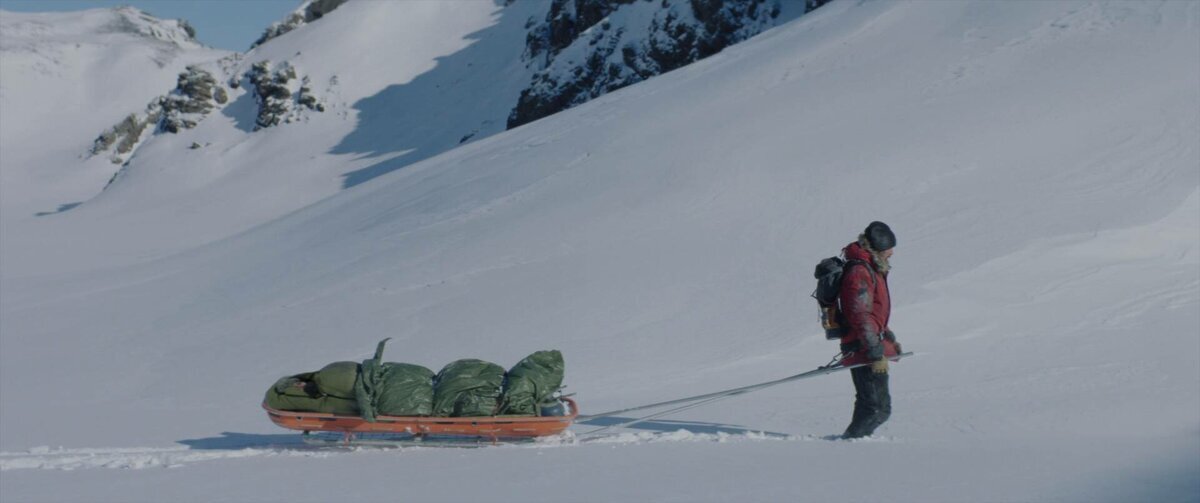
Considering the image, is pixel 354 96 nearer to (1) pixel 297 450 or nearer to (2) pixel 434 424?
(1) pixel 297 450

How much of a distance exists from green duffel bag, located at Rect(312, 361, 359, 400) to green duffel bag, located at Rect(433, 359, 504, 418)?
0.51 metres

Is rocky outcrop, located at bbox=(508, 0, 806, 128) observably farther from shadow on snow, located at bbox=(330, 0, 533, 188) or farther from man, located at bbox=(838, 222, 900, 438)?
man, located at bbox=(838, 222, 900, 438)

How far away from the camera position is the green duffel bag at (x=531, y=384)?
6.57 m

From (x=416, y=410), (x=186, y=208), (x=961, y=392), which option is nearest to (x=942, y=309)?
(x=961, y=392)

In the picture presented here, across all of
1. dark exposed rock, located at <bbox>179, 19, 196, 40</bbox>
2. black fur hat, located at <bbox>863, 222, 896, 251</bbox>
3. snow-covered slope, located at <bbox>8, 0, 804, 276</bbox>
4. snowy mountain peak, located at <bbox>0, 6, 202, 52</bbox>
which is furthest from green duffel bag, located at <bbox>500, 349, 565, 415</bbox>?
dark exposed rock, located at <bbox>179, 19, 196, 40</bbox>

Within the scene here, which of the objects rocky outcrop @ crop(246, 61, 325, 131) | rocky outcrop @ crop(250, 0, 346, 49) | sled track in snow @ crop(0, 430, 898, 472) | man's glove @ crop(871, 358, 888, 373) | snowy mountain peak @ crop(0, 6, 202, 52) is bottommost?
sled track in snow @ crop(0, 430, 898, 472)

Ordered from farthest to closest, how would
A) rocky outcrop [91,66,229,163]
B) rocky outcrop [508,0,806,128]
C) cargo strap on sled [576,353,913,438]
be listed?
rocky outcrop [91,66,229,163] → rocky outcrop [508,0,806,128] → cargo strap on sled [576,353,913,438]

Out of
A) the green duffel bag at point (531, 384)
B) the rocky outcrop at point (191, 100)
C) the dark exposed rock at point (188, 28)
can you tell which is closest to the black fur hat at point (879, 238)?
the green duffel bag at point (531, 384)

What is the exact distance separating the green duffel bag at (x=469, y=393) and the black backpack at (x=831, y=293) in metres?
2.04

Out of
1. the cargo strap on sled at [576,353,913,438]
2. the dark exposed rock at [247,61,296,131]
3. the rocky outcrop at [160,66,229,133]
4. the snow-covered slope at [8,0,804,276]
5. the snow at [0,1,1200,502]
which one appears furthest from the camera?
the rocky outcrop at [160,66,229,133]

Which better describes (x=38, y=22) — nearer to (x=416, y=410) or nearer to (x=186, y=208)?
(x=186, y=208)

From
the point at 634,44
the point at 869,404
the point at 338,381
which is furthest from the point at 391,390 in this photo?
the point at 634,44

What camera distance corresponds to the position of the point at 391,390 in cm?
659

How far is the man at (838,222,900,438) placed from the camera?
6094 millimetres
